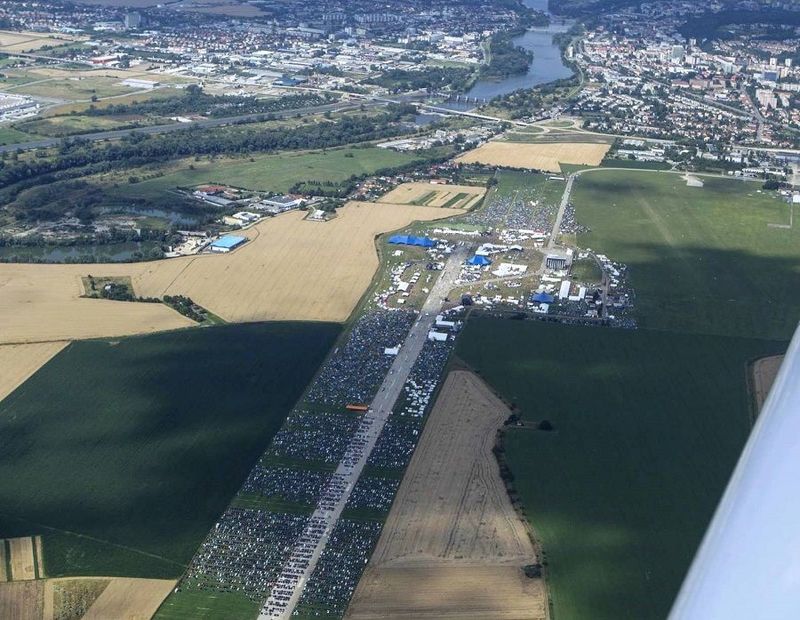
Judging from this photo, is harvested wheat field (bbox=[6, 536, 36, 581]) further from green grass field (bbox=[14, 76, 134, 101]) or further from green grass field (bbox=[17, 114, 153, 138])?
green grass field (bbox=[14, 76, 134, 101])

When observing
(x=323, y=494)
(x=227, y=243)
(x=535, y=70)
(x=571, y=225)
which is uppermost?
(x=323, y=494)

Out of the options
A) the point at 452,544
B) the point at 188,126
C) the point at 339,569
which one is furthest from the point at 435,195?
the point at 339,569

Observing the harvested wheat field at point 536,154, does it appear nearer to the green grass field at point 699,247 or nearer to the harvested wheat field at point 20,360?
the green grass field at point 699,247

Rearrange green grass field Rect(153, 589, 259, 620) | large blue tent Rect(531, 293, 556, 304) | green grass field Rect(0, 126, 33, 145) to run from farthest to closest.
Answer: green grass field Rect(0, 126, 33, 145) < large blue tent Rect(531, 293, 556, 304) < green grass field Rect(153, 589, 259, 620)

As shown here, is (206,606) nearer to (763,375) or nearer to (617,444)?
(617,444)

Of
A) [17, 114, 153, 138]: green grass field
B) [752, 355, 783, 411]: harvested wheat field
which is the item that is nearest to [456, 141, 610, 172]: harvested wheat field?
[17, 114, 153, 138]: green grass field

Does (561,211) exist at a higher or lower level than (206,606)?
lower
